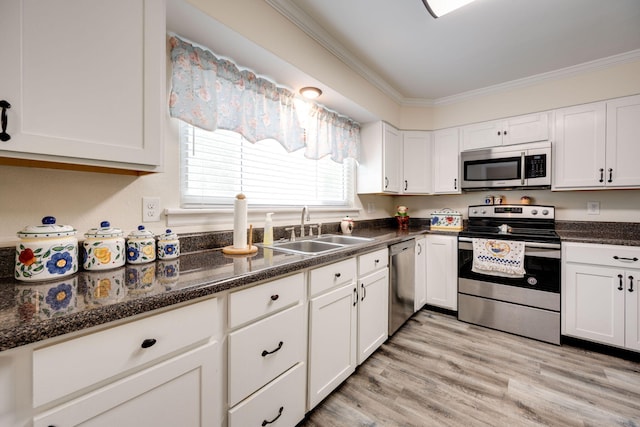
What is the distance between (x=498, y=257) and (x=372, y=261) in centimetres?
136

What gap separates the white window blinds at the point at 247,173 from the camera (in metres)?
1.62

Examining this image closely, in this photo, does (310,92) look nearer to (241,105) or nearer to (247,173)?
(241,105)

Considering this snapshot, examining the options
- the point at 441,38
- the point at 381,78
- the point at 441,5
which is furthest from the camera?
the point at 381,78

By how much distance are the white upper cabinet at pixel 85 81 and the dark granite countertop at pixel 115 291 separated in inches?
16.5

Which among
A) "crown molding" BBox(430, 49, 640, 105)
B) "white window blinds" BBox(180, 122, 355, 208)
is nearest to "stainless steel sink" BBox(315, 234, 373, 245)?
"white window blinds" BBox(180, 122, 355, 208)

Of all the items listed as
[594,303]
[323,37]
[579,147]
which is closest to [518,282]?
[594,303]

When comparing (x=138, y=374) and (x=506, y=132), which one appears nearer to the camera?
(x=138, y=374)

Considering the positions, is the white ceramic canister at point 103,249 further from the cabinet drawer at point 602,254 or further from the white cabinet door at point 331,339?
the cabinet drawer at point 602,254

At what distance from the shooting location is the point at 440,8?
1.54m

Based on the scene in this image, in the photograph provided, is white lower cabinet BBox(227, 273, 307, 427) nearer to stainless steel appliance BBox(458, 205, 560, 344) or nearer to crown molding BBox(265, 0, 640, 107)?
crown molding BBox(265, 0, 640, 107)

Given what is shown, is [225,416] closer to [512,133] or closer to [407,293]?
[407,293]

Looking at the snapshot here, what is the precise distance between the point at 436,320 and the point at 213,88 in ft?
9.34

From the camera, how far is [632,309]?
2.02m

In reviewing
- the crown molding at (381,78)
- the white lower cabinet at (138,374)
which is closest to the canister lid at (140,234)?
the white lower cabinet at (138,374)
